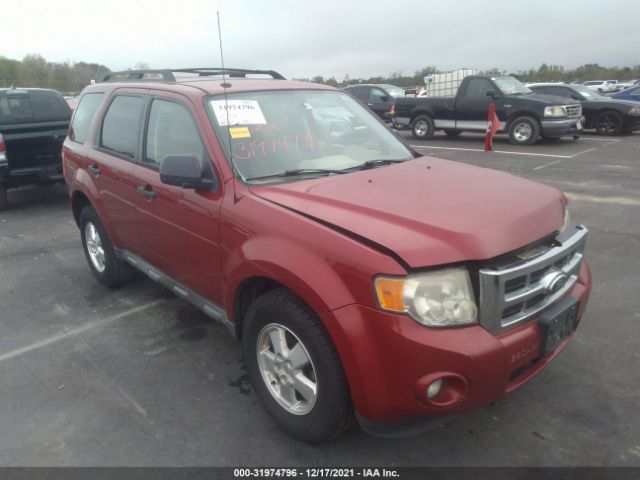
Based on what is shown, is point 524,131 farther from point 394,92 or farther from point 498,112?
point 394,92

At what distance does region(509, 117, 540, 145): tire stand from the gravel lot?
28.3ft

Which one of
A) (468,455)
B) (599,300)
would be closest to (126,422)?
(468,455)

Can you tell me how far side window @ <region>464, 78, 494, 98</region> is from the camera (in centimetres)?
1370

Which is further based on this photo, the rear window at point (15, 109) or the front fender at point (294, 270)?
the rear window at point (15, 109)

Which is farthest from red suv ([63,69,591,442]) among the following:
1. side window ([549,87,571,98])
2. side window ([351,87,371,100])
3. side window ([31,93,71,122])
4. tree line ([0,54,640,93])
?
tree line ([0,54,640,93])

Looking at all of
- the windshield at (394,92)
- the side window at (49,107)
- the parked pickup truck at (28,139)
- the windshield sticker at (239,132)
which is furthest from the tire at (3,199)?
the windshield at (394,92)

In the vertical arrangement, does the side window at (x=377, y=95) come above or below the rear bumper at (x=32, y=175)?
above

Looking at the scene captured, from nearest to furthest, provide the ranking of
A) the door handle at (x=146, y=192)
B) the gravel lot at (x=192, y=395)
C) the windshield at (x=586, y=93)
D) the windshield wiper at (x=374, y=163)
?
the gravel lot at (x=192, y=395)
the windshield wiper at (x=374, y=163)
the door handle at (x=146, y=192)
the windshield at (x=586, y=93)

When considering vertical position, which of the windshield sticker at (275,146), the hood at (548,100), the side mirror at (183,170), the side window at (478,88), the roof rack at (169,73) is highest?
the side window at (478,88)

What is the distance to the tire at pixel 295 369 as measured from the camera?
224cm

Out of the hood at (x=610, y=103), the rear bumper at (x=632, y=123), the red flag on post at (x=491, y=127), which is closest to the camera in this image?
the red flag on post at (x=491, y=127)

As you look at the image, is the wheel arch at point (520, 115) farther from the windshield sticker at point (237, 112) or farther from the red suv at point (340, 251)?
the windshield sticker at point (237, 112)

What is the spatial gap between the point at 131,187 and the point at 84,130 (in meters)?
1.41

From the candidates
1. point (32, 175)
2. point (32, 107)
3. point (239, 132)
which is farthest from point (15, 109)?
point (239, 132)
